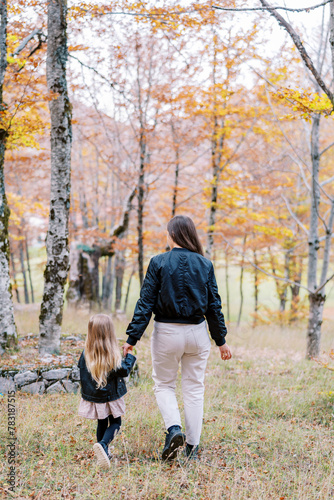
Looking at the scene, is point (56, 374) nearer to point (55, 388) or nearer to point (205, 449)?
point (55, 388)

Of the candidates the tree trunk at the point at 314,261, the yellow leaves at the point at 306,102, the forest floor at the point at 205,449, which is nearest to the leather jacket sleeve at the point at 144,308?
the forest floor at the point at 205,449

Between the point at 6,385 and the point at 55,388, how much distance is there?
0.59m

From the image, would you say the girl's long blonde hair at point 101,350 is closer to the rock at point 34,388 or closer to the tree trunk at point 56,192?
the rock at point 34,388

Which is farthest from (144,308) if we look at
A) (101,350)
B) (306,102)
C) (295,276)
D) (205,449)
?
(295,276)

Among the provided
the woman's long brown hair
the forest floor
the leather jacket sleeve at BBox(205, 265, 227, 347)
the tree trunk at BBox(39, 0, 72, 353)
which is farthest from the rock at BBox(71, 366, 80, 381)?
the woman's long brown hair

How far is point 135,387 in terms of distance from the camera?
511cm

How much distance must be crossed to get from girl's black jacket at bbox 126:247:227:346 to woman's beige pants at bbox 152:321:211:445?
94 mm

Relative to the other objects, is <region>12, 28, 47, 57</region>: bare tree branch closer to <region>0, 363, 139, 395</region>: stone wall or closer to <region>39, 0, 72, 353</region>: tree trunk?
<region>39, 0, 72, 353</region>: tree trunk

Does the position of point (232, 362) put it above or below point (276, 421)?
below

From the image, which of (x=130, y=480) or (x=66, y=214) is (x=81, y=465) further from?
(x=66, y=214)

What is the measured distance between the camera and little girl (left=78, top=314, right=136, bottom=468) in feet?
10.3

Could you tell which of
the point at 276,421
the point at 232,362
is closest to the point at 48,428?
the point at 276,421

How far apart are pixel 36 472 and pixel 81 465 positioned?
0.34 metres

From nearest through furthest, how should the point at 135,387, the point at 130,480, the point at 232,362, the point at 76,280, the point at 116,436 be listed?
1. the point at 130,480
2. the point at 116,436
3. the point at 135,387
4. the point at 232,362
5. the point at 76,280
